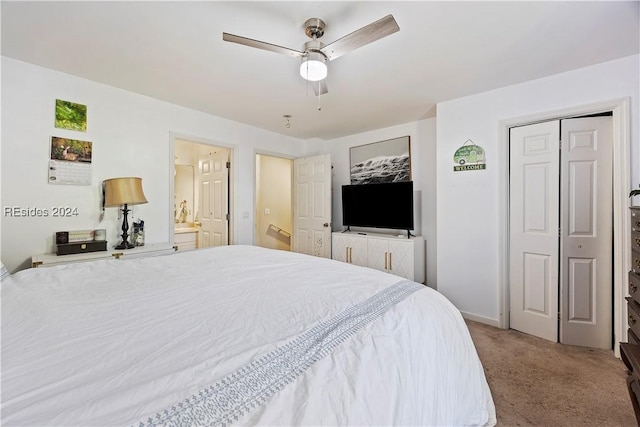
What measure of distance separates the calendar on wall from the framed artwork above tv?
11.3ft

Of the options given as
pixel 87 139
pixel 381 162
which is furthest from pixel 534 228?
pixel 87 139

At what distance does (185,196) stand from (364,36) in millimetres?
4658

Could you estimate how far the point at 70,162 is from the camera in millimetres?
2465

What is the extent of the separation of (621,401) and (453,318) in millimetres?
1635

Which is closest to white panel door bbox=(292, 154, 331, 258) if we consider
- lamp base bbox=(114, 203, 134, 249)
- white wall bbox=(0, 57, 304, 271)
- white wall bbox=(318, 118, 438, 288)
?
white wall bbox=(318, 118, 438, 288)

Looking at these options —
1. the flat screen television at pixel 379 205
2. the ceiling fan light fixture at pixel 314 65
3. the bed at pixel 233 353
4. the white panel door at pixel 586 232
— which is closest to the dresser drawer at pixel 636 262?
the white panel door at pixel 586 232

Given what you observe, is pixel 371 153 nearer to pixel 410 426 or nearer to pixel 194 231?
pixel 194 231

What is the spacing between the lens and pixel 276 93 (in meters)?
2.82

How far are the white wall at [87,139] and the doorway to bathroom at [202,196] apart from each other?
0.26 meters

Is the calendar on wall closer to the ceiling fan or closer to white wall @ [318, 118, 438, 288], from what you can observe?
the ceiling fan

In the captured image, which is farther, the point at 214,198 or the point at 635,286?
the point at 214,198

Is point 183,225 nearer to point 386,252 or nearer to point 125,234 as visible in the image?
point 125,234

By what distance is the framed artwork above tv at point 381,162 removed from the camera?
12.9 ft

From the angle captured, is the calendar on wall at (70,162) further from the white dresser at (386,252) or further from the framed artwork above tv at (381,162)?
the framed artwork above tv at (381,162)
